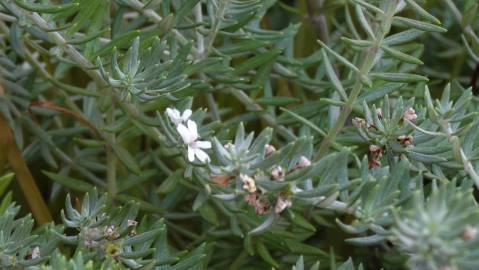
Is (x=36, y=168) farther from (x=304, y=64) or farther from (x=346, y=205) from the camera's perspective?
(x=346, y=205)

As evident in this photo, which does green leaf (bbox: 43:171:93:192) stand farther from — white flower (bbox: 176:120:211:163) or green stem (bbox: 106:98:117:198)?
white flower (bbox: 176:120:211:163)

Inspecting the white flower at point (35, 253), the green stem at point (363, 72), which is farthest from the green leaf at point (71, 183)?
the green stem at point (363, 72)

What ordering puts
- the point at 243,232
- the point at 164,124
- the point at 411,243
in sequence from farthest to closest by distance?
1. the point at 243,232
2. the point at 164,124
3. the point at 411,243

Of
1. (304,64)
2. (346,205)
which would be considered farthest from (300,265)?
(304,64)

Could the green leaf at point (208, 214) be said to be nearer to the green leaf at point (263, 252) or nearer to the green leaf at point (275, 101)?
the green leaf at point (263, 252)

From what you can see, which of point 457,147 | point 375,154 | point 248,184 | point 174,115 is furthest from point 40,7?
point 457,147
